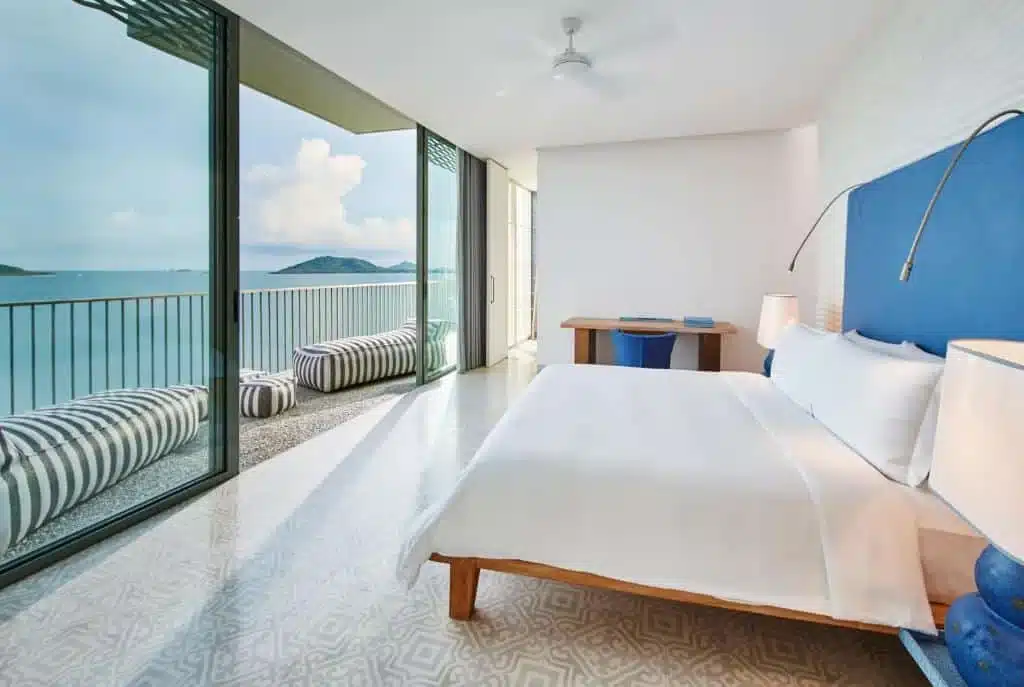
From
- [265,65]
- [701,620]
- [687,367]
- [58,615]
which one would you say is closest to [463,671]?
[701,620]

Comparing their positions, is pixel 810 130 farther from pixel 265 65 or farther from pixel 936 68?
pixel 265 65

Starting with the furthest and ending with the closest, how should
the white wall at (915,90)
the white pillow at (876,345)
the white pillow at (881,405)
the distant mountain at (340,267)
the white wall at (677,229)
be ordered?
the distant mountain at (340,267) → the white wall at (677,229) → the white pillow at (876,345) → the white wall at (915,90) → the white pillow at (881,405)

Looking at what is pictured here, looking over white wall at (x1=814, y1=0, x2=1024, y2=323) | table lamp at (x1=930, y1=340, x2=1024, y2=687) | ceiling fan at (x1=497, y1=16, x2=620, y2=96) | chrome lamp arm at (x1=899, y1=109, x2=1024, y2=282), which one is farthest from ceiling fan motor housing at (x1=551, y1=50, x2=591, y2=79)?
table lamp at (x1=930, y1=340, x2=1024, y2=687)

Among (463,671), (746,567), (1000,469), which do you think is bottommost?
(463,671)

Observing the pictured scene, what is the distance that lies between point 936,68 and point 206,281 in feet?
11.4

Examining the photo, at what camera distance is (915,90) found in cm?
243

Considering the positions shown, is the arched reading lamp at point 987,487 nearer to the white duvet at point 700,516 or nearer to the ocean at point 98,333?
the white duvet at point 700,516

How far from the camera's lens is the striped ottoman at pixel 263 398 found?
427 centimetres

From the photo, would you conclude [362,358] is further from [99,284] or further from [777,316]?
[777,316]

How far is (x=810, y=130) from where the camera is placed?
505 centimetres

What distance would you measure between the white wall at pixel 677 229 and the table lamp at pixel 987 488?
4.26 m

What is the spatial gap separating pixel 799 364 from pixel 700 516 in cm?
143

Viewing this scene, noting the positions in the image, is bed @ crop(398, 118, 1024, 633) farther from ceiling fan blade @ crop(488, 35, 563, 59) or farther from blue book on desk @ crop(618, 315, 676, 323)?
blue book on desk @ crop(618, 315, 676, 323)

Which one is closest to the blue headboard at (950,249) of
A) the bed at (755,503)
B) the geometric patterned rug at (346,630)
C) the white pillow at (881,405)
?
the bed at (755,503)
